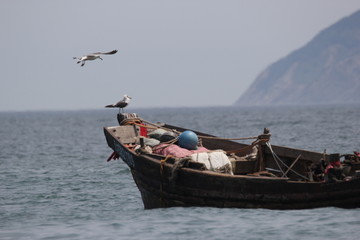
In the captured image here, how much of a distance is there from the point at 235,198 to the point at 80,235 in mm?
3644

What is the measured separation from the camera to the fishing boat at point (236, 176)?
15.0 meters

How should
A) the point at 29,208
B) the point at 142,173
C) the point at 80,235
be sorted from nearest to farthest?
1. the point at 80,235
2. the point at 142,173
3. the point at 29,208

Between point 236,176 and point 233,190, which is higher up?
point 236,176

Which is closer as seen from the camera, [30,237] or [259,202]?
[30,237]

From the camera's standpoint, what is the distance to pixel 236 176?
50.5ft

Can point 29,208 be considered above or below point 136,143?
below

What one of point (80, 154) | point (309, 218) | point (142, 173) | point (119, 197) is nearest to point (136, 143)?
point (119, 197)

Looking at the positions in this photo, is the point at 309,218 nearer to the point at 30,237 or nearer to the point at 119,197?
the point at 30,237

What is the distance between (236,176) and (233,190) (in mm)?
343

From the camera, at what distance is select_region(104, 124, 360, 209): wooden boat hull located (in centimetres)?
1498

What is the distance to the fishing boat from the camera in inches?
592

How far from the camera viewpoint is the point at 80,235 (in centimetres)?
1429

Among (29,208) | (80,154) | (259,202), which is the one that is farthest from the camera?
(80,154)

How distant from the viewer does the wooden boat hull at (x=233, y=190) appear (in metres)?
15.0
